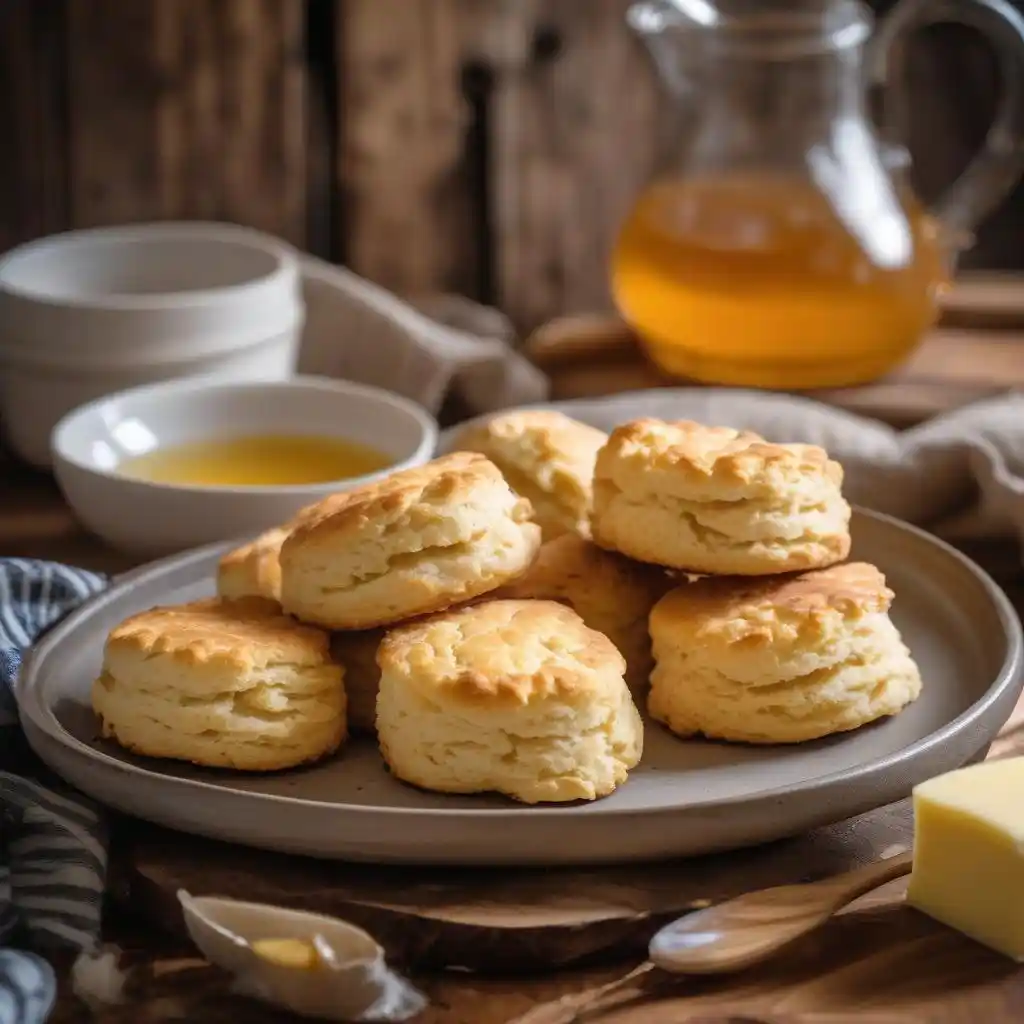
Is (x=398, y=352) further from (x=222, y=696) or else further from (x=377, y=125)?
(x=222, y=696)

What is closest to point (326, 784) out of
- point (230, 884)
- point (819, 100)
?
point (230, 884)

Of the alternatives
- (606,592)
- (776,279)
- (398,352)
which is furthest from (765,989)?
(398,352)

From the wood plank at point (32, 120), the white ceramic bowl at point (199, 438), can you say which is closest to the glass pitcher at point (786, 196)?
the white ceramic bowl at point (199, 438)

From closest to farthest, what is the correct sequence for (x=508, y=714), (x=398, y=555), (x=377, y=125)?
(x=508, y=714), (x=398, y=555), (x=377, y=125)

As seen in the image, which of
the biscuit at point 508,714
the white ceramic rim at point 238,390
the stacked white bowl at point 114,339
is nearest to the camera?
the biscuit at point 508,714

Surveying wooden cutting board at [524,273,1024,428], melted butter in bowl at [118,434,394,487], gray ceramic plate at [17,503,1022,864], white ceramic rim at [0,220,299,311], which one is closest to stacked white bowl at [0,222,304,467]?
white ceramic rim at [0,220,299,311]

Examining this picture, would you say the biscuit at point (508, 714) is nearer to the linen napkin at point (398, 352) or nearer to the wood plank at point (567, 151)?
the linen napkin at point (398, 352)
